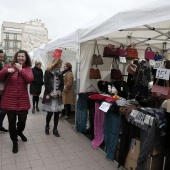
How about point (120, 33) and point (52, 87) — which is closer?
point (52, 87)

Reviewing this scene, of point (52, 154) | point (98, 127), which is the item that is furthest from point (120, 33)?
point (52, 154)

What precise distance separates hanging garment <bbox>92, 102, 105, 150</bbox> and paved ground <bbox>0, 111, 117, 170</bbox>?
0.14m

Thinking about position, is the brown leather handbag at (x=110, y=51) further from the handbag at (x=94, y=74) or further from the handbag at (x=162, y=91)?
the handbag at (x=162, y=91)

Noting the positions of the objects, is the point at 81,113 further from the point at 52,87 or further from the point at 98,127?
the point at 52,87

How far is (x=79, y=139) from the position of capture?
3.94m

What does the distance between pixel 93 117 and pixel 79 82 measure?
0.93 m

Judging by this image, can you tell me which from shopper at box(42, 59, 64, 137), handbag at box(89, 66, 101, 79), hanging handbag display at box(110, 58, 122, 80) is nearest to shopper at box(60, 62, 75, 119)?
handbag at box(89, 66, 101, 79)

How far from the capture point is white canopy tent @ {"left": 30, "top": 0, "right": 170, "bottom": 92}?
225 centimetres

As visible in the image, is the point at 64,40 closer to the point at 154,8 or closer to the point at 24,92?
the point at 24,92

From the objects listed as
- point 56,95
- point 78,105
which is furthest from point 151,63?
point 56,95

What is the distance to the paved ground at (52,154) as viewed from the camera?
2.89 m

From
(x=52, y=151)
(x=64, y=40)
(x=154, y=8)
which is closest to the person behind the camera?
(x=154, y=8)

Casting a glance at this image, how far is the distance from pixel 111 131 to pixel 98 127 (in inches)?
19.2

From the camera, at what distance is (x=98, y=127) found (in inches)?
139
